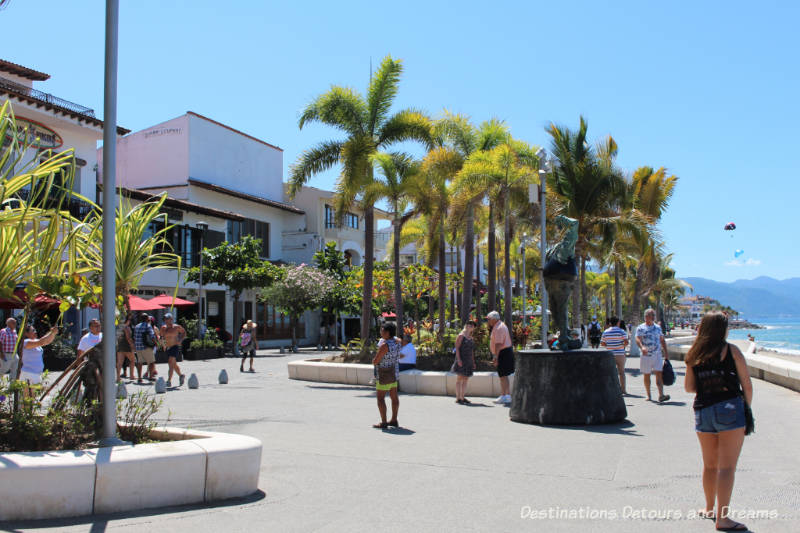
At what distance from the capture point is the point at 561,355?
10.0m

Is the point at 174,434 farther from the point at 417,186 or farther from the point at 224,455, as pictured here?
the point at 417,186

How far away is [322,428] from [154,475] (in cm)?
442

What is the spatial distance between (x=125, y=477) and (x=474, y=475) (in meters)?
3.20

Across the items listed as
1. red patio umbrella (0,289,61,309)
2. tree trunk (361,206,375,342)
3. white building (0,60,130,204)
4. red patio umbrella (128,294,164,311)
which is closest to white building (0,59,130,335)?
→ white building (0,60,130,204)

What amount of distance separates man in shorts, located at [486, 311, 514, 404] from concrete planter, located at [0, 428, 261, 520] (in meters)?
7.24

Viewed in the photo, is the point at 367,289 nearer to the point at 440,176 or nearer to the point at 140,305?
the point at 440,176

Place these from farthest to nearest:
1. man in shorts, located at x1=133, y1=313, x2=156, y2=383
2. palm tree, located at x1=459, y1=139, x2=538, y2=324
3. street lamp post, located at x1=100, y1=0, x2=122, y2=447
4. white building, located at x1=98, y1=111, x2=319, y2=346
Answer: white building, located at x1=98, y1=111, x2=319, y2=346
palm tree, located at x1=459, y1=139, x2=538, y2=324
man in shorts, located at x1=133, y1=313, x2=156, y2=383
street lamp post, located at x1=100, y1=0, x2=122, y2=447

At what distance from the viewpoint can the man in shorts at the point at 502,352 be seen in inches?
495

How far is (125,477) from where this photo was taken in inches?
208

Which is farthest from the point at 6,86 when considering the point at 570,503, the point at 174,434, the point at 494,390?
the point at 570,503

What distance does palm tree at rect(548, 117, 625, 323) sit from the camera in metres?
23.4

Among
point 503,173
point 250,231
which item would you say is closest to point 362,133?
point 503,173

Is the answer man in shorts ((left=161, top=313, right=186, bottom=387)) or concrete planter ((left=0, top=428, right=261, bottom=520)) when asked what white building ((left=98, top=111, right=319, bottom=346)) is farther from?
concrete planter ((left=0, top=428, right=261, bottom=520))

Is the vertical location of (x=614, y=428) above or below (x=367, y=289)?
below
